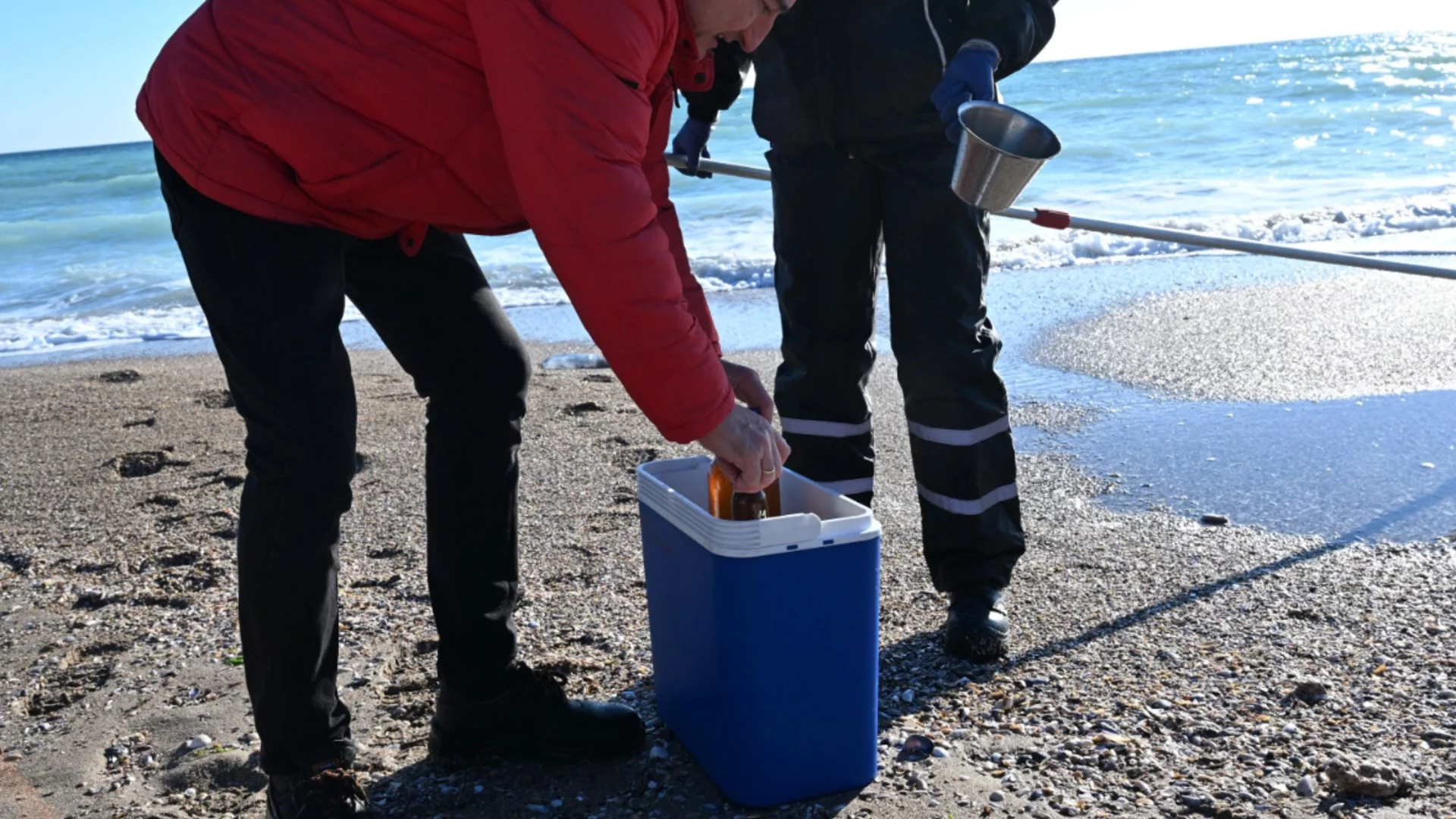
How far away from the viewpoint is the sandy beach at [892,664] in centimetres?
216

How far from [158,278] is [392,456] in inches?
339

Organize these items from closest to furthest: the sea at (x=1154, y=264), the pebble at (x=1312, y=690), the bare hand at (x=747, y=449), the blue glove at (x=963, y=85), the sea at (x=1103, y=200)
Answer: the bare hand at (x=747, y=449), the pebble at (x=1312, y=690), the blue glove at (x=963, y=85), the sea at (x=1154, y=264), the sea at (x=1103, y=200)

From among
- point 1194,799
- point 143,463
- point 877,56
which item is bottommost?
point 1194,799

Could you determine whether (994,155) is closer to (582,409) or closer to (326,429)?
(326,429)

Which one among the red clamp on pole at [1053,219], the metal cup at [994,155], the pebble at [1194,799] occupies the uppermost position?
the metal cup at [994,155]

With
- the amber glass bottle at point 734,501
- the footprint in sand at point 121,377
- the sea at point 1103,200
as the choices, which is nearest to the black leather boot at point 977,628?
the amber glass bottle at point 734,501

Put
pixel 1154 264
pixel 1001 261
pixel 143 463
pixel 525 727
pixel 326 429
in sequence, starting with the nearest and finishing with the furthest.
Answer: pixel 326 429, pixel 525 727, pixel 143 463, pixel 1154 264, pixel 1001 261

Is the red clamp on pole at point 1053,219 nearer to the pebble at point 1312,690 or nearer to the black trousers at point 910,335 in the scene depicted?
the black trousers at point 910,335

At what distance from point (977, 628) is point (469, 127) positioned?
158 centimetres

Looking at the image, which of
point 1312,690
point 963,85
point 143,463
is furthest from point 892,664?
point 143,463

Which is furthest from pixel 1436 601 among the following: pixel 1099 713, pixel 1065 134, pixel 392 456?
pixel 1065 134

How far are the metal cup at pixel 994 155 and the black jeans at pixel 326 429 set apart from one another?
1009 mm

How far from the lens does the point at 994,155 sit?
248cm

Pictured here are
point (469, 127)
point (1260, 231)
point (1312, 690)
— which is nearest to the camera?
point (469, 127)
